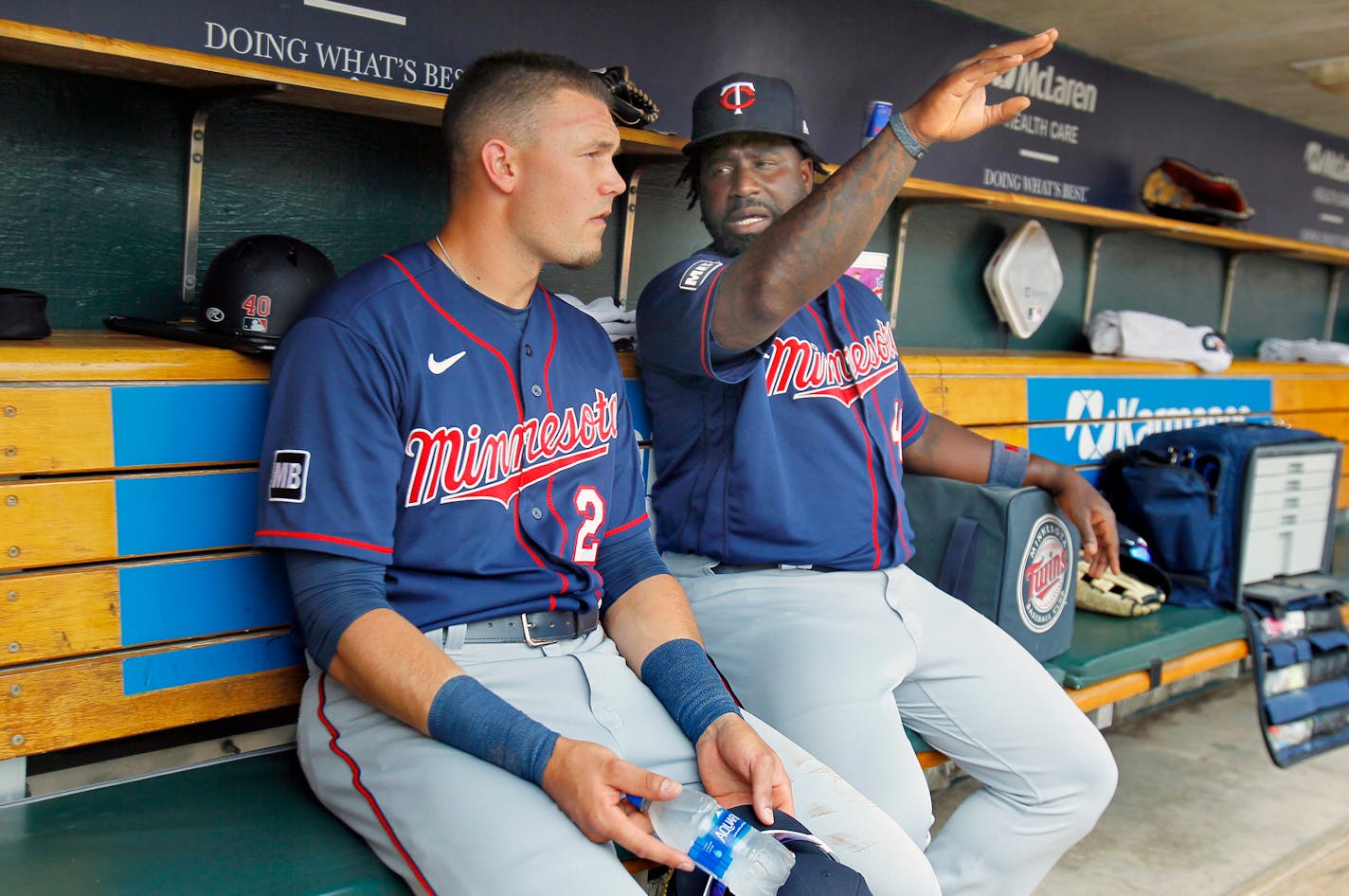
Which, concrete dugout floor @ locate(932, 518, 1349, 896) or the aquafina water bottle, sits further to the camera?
concrete dugout floor @ locate(932, 518, 1349, 896)

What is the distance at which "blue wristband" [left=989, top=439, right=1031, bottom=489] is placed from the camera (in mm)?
2445

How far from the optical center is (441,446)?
153cm

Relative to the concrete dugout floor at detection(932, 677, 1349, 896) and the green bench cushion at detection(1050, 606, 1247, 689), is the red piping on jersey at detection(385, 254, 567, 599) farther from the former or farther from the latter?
the concrete dugout floor at detection(932, 677, 1349, 896)

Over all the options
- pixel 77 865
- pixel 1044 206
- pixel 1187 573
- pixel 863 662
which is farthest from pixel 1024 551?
pixel 77 865

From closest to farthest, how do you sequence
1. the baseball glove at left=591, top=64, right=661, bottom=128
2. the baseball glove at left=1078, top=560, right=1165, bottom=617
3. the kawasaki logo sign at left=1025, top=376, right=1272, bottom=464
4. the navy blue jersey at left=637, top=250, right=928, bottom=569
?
the navy blue jersey at left=637, top=250, right=928, bottom=569 → the baseball glove at left=591, top=64, right=661, bottom=128 → the baseball glove at left=1078, top=560, right=1165, bottom=617 → the kawasaki logo sign at left=1025, top=376, right=1272, bottom=464

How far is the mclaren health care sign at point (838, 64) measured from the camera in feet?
6.73

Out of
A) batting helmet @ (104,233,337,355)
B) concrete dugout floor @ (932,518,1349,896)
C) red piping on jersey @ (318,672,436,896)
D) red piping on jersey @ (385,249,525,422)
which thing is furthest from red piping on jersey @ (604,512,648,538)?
concrete dugout floor @ (932,518,1349,896)

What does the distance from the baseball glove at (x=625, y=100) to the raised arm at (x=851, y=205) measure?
60 cm

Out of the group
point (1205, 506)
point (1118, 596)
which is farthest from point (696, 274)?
point (1205, 506)

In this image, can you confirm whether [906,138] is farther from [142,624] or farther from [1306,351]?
[1306,351]

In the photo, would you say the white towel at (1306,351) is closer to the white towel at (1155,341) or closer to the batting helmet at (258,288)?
the white towel at (1155,341)

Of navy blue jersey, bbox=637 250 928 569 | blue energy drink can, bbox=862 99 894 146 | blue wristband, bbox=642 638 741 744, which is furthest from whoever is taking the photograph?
blue energy drink can, bbox=862 99 894 146

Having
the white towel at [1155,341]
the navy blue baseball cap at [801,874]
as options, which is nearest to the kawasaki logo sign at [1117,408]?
the white towel at [1155,341]

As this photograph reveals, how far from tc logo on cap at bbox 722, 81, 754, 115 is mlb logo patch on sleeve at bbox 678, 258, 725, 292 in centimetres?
40
